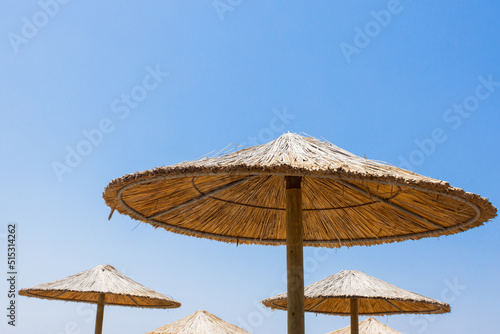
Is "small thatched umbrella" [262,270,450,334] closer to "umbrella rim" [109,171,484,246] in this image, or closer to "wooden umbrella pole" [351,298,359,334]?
"wooden umbrella pole" [351,298,359,334]

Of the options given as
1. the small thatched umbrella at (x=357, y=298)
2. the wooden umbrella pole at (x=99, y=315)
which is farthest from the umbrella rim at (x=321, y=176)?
the wooden umbrella pole at (x=99, y=315)

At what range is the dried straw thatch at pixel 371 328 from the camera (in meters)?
10.2

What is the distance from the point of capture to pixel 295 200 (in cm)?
416

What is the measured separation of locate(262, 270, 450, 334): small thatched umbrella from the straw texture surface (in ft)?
7.55

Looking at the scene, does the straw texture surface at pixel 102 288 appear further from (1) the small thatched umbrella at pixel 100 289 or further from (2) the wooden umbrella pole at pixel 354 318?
(2) the wooden umbrella pole at pixel 354 318

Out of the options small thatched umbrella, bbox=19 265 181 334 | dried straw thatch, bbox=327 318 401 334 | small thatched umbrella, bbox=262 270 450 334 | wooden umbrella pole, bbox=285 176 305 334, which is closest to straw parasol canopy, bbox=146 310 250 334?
small thatched umbrella, bbox=19 265 181 334

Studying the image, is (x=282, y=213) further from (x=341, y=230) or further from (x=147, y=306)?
(x=147, y=306)

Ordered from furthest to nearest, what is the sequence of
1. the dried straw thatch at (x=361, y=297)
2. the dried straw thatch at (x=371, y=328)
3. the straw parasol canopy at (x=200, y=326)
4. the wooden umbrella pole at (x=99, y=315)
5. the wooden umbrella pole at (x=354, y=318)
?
the dried straw thatch at (x=371, y=328) < the straw parasol canopy at (x=200, y=326) < the wooden umbrella pole at (x=99, y=315) < the wooden umbrella pole at (x=354, y=318) < the dried straw thatch at (x=361, y=297)

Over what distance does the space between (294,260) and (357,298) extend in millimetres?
5155

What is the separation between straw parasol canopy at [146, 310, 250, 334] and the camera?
31.5ft

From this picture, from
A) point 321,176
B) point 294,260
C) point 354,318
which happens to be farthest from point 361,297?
point 321,176

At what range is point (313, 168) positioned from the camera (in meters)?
3.25

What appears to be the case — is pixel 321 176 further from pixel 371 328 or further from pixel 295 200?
pixel 371 328

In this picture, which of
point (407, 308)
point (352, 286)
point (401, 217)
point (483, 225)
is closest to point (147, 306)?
point (352, 286)
